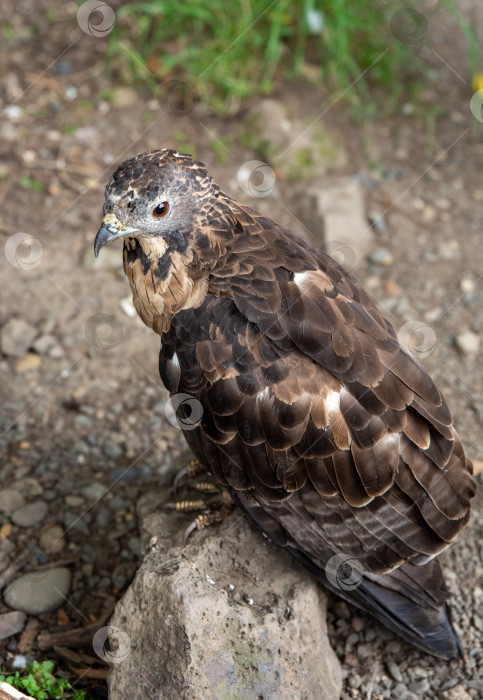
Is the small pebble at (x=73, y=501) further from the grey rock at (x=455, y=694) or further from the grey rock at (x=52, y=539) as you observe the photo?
the grey rock at (x=455, y=694)

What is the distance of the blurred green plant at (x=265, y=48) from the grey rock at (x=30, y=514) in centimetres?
369

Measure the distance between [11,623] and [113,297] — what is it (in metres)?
2.44

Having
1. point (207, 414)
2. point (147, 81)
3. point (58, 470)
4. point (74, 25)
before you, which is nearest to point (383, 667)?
point (207, 414)

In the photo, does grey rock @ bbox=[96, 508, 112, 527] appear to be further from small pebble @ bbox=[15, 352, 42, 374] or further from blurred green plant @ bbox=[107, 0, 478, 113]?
blurred green plant @ bbox=[107, 0, 478, 113]

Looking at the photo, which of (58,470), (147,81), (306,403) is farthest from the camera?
(147,81)

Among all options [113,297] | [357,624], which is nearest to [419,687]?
[357,624]

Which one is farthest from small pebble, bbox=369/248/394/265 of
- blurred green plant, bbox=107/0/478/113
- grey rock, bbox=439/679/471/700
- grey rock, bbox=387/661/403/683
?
grey rock, bbox=439/679/471/700

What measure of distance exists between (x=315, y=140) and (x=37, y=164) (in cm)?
223

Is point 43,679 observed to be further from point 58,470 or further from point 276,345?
point 276,345

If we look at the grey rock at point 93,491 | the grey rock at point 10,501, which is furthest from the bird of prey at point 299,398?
the grey rock at point 10,501

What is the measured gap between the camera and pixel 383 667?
149 inches

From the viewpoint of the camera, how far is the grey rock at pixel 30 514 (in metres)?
4.36

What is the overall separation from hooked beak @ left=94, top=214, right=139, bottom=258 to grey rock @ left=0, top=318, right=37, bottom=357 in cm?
206

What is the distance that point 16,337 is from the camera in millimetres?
5289
